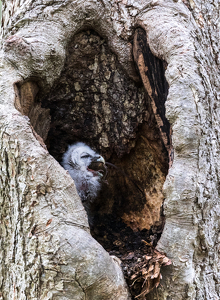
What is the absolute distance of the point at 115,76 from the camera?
8.37ft

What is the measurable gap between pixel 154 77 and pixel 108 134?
2.61ft

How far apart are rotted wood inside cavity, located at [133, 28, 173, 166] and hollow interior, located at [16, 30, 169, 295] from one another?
0.47 ft

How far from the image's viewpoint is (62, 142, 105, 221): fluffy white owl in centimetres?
302

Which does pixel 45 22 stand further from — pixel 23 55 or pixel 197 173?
pixel 197 173

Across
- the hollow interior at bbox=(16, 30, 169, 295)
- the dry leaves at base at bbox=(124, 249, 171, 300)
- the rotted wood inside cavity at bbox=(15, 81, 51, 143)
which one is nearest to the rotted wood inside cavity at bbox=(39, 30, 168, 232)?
the hollow interior at bbox=(16, 30, 169, 295)

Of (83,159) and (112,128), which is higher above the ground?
(112,128)

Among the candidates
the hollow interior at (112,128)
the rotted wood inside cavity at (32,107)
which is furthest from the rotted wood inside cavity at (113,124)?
the rotted wood inside cavity at (32,107)

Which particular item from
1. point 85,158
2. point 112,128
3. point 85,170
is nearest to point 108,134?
point 112,128

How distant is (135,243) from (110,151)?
3.25 ft

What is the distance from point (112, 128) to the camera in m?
2.74

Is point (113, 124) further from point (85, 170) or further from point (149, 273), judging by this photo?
point (149, 273)

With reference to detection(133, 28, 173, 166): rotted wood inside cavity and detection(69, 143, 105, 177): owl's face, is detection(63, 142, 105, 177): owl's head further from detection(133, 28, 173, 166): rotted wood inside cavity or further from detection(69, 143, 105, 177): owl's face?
detection(133, 28, 173, 166): rotted wood inside cavity

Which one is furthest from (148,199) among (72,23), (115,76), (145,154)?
(72,23)

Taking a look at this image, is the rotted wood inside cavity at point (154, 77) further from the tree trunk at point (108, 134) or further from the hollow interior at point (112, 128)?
the hollow interior at point (112, 128)
